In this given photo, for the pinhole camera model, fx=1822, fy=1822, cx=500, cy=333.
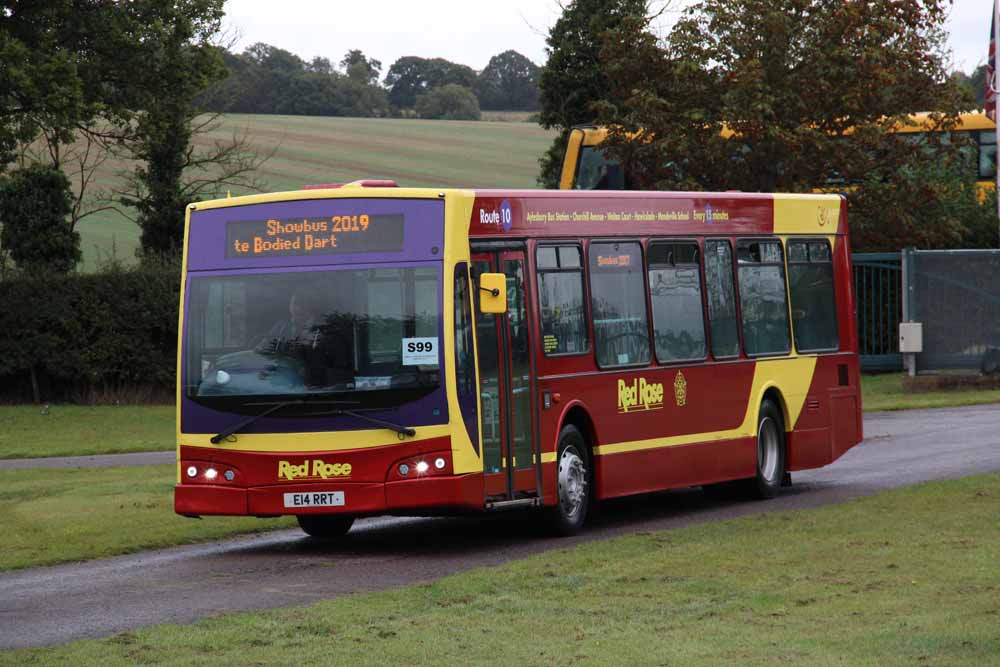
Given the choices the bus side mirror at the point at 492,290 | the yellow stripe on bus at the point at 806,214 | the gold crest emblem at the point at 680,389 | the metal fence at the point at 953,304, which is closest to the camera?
the bus side mirror at the point at 492,290

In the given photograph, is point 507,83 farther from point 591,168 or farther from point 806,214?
point 806,214

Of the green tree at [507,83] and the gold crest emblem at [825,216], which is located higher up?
the green tree at [507,83]

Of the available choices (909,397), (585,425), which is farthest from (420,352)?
(909,397)

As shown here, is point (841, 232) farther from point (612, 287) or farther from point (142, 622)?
point (142, 622)

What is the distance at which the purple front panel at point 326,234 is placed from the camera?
46.3 ft

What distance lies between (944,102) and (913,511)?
25342 millimetres

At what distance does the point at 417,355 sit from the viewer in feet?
45.7

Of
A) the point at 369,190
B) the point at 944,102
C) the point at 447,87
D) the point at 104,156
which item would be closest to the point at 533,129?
the point at 447,87

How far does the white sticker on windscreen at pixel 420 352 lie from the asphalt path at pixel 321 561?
4.98 ft

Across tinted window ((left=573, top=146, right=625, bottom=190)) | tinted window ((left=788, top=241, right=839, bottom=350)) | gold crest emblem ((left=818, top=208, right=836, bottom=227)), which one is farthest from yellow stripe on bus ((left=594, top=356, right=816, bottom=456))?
tinted window ((left=573, top=146, right=625, bottom=190))

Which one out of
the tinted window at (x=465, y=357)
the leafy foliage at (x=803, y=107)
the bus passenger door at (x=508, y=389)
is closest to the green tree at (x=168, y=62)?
the leafy foliage at (x=803, y=107)

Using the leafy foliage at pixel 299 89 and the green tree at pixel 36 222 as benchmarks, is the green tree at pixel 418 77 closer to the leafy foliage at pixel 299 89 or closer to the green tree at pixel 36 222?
the leafy foliage at pixel 299 89

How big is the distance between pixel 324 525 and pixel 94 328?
2201cm

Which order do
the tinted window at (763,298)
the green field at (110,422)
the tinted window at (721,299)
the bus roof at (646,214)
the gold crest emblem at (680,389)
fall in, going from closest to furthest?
the bus roof at (646,214) → the gold crest emblem at (680,389) → the tinted window at (721,299) → the tinted window at (763,298) → the green field at (110,422)
